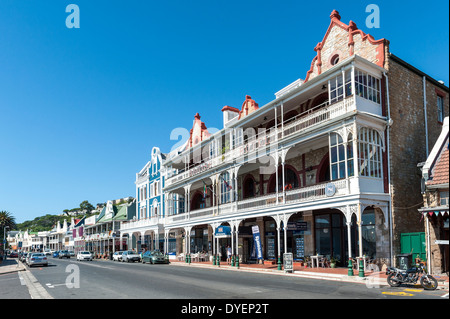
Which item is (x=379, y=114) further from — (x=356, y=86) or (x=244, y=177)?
(x=244, y=177)

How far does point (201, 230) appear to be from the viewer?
40844 mm

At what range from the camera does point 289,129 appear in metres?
25.7

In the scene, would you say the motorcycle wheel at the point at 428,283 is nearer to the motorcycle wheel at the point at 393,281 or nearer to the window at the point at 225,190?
the motorcycle wheel at the point at 393,281

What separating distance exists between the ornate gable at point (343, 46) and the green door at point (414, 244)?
9252 millimetres

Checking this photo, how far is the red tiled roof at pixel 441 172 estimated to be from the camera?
1852 centimetres

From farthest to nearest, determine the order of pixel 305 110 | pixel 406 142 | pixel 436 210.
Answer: pixel 305 110 < pixel 406 142 < pixel 436 210

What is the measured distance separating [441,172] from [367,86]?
584 cm

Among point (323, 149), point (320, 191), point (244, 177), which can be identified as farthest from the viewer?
point (244, 177)

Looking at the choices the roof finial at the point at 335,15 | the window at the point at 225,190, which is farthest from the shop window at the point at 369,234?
the window at the point at 225,190

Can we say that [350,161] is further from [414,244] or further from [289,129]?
[414,244]

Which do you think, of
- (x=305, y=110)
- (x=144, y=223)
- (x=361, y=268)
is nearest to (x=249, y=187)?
(x=305, y=110)

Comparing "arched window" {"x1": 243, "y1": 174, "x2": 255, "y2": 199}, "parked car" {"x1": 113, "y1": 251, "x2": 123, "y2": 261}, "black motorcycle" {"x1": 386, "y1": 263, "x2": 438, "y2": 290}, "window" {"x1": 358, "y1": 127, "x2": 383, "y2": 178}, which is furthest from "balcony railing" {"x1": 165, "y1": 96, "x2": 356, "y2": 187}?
"parked car" {"x1": 113, "y1": 251, "x2": 123, "y2": 261}
